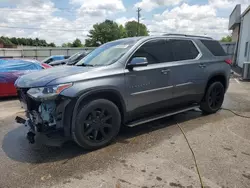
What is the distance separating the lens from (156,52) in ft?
14.4

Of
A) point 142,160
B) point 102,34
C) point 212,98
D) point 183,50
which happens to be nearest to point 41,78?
point 142,160

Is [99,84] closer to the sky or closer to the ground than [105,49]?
closer to the ground

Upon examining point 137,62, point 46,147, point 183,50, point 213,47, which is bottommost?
point 46,147

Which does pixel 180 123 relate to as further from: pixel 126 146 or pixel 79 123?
pixel 79 123

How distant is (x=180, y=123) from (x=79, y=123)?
2.45 meters

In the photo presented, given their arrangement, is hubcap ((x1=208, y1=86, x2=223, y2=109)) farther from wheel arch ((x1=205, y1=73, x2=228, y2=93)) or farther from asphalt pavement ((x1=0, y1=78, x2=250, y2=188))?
asphalt pavement ((x1=0, y1=78, x2=250, y2=188))

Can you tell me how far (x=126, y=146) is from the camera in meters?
3.88

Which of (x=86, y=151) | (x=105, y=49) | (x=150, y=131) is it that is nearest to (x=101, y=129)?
(x=86, y=151)

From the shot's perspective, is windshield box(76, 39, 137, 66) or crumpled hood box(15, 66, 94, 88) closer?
crumpled hood box(15, 66, 94, 88)

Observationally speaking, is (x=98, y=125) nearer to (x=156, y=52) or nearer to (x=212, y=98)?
(x=156, y=52)

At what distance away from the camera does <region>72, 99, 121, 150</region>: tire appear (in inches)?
136

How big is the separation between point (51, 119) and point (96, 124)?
70cm

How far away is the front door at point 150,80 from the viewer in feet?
13.0

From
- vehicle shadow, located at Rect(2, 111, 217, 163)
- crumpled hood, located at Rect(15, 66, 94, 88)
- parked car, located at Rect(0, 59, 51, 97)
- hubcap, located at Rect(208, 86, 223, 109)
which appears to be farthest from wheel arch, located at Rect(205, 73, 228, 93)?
parked car, located at Rect(0, 59, 51, 97)
